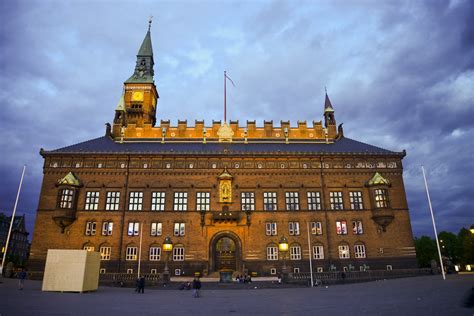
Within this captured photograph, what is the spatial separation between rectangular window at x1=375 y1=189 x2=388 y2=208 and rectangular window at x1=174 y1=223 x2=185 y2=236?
88.6 ft

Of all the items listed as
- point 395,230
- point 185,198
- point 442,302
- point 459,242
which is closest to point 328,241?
point 395,230

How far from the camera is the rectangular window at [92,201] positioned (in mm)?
43653

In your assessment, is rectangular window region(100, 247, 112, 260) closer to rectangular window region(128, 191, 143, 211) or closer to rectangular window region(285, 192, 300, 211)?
rectangular window region(128, 191, 143, 211)

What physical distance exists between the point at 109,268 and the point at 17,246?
3566 inches

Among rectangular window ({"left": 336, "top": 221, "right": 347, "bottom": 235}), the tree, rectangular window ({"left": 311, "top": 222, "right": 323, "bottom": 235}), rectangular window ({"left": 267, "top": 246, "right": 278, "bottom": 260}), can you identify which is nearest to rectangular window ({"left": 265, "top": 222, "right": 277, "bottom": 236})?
rectangular window ({"left": 267, "top": 246, "right": 278, "bottom": 260})

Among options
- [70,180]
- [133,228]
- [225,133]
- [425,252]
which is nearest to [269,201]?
[225,133]

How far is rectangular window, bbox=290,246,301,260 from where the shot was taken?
4228 centimetres

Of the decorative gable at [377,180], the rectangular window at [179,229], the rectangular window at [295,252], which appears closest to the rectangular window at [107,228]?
the rectangular window at [179,229]

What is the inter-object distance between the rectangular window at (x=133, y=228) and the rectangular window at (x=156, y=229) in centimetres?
187

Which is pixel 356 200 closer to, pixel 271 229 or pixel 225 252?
pixel 271 229

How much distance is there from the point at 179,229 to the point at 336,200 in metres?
22.5

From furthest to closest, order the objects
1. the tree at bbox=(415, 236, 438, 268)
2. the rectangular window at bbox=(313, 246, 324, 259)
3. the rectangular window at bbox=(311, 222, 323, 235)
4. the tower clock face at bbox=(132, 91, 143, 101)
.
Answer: the tree at bbox=(415, 236, 438, 268) < the tower clock face at bbox=(132, 91, 143, 101) < the rectangular window at bbox=(311, 222, 323, 235) < the rectangular window at bbox=(313, 246, 324, 259)

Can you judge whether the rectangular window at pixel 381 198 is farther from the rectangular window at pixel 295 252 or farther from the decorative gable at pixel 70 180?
the decorative gable at pixel 70 180

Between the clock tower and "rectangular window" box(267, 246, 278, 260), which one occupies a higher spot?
the clock tower
